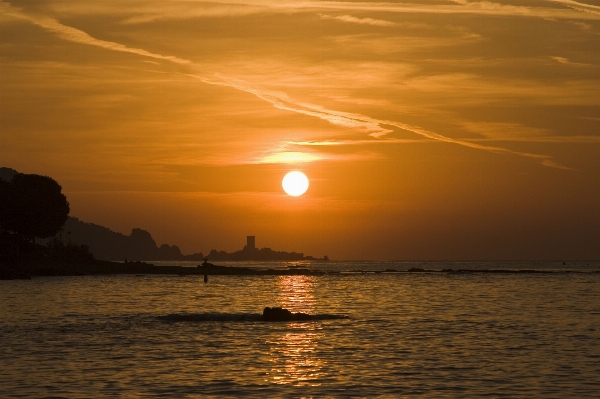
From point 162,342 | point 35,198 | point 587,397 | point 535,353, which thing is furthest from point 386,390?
point 35,198

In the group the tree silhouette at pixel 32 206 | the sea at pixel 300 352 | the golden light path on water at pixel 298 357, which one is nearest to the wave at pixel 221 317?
the sea at pixel 300 352

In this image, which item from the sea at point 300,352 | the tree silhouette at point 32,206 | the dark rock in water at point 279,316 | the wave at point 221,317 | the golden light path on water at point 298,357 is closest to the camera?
the sea at point 300,352

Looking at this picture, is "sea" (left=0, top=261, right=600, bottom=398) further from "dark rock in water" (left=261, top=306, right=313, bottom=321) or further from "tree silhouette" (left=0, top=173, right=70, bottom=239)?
"tree silhouette" (left=0, top=173, right=70, bottom=239)

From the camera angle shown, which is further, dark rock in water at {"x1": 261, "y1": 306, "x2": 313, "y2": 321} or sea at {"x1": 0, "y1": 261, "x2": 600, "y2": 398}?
dark rock in water at {"x1": 261, "y1": 306, "x2": 313, "y2": 321}

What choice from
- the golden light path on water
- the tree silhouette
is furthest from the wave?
the tree silhouette

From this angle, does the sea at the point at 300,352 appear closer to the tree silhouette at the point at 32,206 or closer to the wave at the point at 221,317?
the wave at the point at 221,317

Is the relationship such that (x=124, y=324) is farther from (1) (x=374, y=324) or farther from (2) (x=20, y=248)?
(2) (x=20, y=248)

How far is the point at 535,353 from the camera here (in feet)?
149

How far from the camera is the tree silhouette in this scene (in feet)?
550

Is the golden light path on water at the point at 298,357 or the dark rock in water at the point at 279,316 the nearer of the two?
the golden light path on water at the point at 298,357

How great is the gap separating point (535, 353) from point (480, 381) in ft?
36.6

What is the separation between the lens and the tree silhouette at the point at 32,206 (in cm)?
16775

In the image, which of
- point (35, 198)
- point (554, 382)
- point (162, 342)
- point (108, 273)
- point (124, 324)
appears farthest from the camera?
point (108, 273)

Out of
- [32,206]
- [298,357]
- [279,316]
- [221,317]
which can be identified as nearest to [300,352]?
[298,357]
